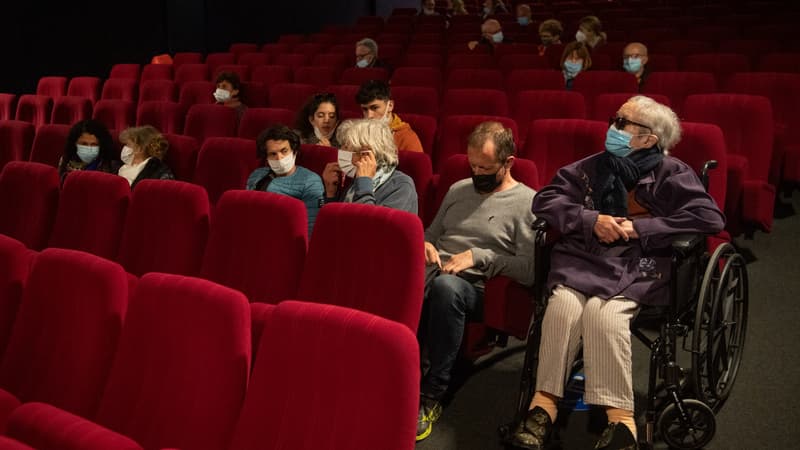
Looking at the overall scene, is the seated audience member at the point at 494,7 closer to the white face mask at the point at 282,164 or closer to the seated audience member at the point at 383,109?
the seated audience member at the point at 383,109

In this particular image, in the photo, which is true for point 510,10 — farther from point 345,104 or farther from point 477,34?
point 345,104

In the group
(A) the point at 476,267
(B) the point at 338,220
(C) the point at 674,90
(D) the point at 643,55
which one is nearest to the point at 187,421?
(B) the point at 338,220

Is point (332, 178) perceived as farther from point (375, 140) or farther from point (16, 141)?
point (16, 141)

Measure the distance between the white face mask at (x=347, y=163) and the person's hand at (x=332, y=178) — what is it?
0.09m

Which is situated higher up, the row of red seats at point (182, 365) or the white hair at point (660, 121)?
the white hair at point (660, 121)

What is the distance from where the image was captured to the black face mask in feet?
4.84

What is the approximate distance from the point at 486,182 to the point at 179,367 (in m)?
0.75

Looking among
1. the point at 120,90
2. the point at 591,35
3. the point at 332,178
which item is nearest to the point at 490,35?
the point at 591,35

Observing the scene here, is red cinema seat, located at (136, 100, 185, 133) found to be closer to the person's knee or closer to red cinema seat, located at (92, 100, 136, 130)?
red cinema seat, located at (92, 100, 136, 130)

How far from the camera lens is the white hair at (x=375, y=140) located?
5.22 ft

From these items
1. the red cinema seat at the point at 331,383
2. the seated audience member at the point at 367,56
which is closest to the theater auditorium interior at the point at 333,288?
the red cinema seat at the point at 331,383

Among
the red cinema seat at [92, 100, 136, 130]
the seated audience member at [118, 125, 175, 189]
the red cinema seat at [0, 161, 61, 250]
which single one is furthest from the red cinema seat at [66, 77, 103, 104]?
the red cinema seat at [0, 161, 61, 250]

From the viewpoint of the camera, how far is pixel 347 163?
1.63m

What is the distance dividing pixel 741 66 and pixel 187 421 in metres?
2.43
